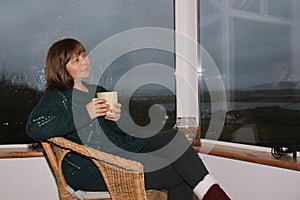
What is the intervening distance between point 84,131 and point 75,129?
13cm

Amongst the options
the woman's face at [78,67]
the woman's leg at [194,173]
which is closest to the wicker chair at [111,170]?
the woman's leg at [194,173]

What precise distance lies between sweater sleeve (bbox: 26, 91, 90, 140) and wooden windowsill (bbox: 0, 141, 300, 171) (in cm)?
88

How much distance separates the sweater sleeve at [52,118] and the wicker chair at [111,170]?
0.05m

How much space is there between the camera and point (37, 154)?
2725 millimetres

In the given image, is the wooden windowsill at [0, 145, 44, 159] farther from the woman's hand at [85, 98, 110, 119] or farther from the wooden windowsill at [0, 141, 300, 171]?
the woman's hand at [85, 98, 110, 119]

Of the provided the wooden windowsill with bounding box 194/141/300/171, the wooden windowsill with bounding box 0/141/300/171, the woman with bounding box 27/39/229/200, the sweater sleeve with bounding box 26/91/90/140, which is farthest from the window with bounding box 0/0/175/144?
the sweater sleeve with bounding box 26/91/90/140

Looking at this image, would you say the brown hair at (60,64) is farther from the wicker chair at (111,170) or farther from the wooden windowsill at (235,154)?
the wooden windowsill at (235,154)

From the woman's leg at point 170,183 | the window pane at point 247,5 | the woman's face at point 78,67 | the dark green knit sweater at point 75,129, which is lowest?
the woman's leg at point 170,183

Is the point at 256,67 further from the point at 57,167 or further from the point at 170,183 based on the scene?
the point at 57,167

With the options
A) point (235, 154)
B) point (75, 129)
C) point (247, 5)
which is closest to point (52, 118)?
point (75, 129)

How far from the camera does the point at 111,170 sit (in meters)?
1.82

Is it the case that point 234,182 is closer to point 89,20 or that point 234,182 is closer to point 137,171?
point 137,171

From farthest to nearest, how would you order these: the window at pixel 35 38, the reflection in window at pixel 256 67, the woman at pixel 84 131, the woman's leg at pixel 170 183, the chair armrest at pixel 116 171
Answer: the window at pixel 35 38 → the reflection in window at pixel 256 67 → the woman's leg at pixel 170 183 → the woman at pixel 84 131 → the chair armrest at pixel 116 171

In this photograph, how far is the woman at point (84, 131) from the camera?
189 centimetres
